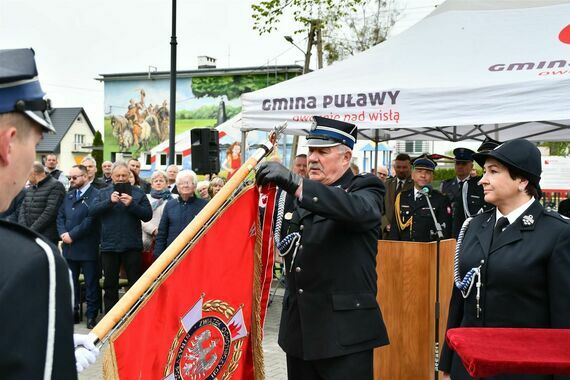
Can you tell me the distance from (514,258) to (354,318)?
871 mm

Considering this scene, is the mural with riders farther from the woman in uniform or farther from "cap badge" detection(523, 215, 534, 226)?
"cap badge" detection(523, 215, 534, 226)

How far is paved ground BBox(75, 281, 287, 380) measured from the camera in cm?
607

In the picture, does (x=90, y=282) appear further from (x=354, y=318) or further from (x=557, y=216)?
(x=557, y=216)

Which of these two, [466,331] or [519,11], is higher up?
[519,11]

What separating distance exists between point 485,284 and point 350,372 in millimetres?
844

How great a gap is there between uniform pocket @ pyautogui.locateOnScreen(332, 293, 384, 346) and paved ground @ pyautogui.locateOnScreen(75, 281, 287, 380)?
114 inches

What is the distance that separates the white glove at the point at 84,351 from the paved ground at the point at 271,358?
3.66 metres

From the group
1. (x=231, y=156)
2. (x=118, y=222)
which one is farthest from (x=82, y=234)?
(x=231, y=156)

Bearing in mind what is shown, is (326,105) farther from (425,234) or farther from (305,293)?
(305,293)

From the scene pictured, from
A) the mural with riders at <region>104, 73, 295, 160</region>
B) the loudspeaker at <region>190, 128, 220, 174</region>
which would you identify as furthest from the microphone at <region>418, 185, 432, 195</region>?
the mural with riders at <region>104, 73, 295, 160</region>

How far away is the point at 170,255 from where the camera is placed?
2.53m

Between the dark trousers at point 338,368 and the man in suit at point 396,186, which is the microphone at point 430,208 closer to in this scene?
the man in suit at point 396,186

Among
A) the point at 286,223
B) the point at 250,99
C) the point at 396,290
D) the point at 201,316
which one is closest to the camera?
the point at 201,316

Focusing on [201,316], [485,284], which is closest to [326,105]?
[485,284]
